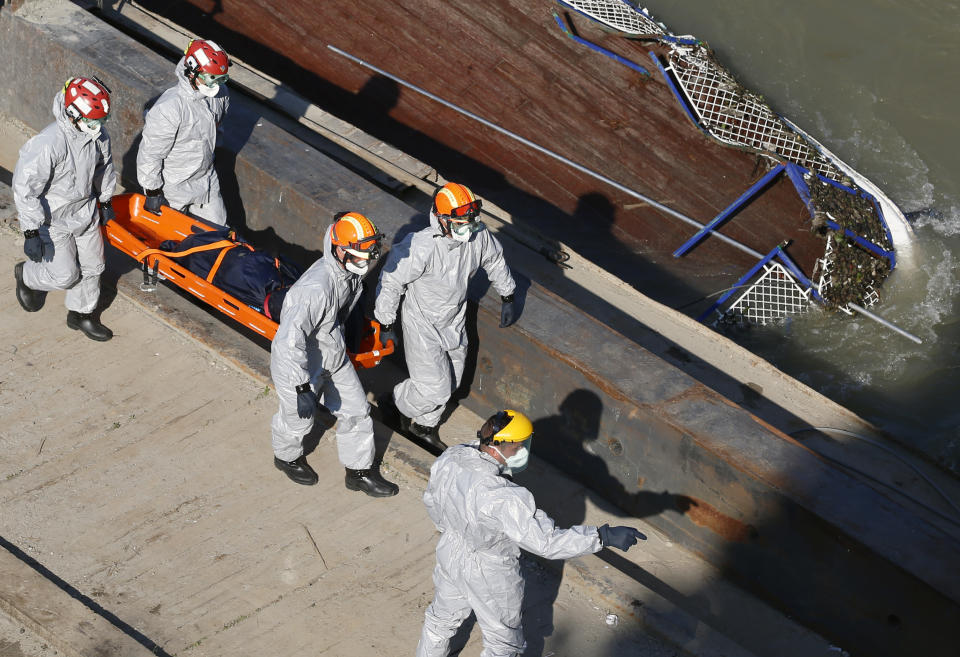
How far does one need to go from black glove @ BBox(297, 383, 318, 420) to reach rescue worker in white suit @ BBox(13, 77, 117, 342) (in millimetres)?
2100

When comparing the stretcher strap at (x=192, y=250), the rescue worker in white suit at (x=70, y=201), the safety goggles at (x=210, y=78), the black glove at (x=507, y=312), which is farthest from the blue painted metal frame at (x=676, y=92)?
the rescue worker in white suit at (x=70, y=201)

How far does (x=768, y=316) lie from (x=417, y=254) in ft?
15.3

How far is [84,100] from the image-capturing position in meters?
6.48

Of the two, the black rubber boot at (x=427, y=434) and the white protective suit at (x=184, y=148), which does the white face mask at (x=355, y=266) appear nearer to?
the black rubber boot at (x=427, y=434)

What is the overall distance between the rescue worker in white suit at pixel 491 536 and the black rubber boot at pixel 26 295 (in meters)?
3.74

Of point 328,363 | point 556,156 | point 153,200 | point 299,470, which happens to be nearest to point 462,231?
point 328,363

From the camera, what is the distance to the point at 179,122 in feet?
23.8

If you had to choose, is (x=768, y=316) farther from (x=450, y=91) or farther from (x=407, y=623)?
(x=407, y=623)

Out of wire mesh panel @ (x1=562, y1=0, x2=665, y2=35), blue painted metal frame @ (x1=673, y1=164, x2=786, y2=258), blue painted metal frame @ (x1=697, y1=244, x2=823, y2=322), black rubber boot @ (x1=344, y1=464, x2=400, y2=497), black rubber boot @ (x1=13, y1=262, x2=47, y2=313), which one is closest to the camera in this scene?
black rubber boot @ (x1=344, y1=464, x2=400, y2=497)

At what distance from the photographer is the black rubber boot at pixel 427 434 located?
7.04m

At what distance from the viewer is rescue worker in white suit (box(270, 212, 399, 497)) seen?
577 centimetres

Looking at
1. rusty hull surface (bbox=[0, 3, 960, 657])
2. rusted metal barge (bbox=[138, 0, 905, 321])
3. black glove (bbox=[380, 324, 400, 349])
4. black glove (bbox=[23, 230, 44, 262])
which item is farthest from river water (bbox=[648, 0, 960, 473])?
black glove (bbox=[23, 230, 44, 262])

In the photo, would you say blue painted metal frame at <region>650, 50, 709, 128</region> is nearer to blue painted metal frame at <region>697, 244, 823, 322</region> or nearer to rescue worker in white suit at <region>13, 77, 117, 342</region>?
blue painted metal frame at <region>697, 244, 823, 322</region>

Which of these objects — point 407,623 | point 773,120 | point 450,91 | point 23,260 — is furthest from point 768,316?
point 23,260
